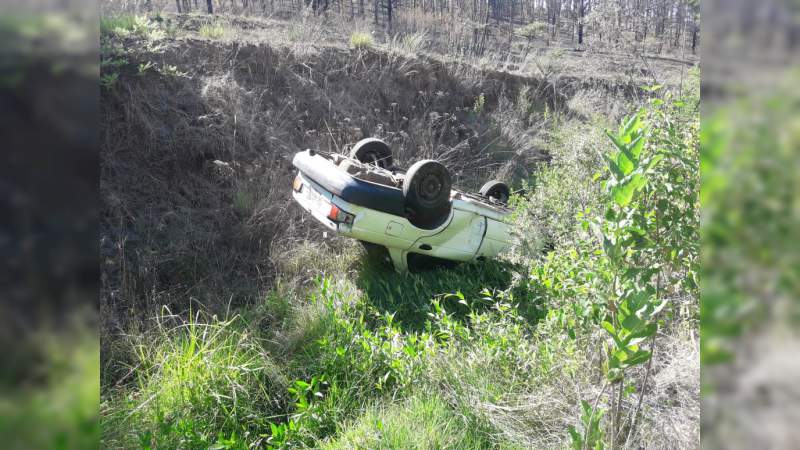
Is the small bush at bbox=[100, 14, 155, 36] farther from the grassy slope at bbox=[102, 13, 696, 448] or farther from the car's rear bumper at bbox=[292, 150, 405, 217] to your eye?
the car's rear bumper at bbox=[292, 150, 405, 217]

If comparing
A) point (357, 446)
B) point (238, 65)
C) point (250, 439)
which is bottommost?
point (250, 439)

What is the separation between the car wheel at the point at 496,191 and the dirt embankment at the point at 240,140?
1.87m

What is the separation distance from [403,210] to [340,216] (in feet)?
2.04

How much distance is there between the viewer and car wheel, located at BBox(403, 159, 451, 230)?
523cm

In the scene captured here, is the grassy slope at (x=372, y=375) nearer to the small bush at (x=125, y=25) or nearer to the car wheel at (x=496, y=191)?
the car wheel at (x=496, y=191)

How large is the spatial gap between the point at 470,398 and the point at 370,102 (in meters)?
7.90

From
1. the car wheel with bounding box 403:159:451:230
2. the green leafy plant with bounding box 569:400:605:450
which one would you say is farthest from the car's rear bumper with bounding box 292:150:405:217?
the green leafy plant with bounding box 569:400:605:450

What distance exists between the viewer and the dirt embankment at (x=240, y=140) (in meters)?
6.04

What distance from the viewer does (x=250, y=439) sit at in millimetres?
3496

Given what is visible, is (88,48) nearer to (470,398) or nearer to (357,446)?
(357,446)

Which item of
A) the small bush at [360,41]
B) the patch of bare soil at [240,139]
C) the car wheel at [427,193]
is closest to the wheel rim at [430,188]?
the car wheel at [427,193]

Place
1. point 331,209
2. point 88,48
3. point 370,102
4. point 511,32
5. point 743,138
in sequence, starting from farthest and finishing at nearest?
point 511,32 < point 370,102 < point 331,209 < point 88,48 < point 743,138

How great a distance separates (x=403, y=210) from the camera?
529cm

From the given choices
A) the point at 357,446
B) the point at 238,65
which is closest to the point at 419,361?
the point at 357,446
